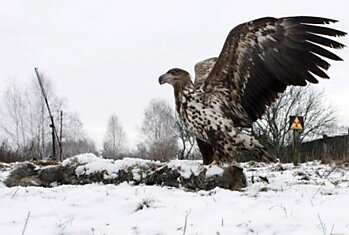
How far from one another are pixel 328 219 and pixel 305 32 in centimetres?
304

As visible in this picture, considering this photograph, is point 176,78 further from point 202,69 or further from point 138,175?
point 138,175

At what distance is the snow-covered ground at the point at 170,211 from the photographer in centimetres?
343

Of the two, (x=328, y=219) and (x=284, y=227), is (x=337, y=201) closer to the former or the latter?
(x=328, y=219)

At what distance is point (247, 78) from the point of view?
636 cm

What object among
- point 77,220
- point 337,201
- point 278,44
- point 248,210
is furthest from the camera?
point 278,44

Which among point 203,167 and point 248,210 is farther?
point 203,167

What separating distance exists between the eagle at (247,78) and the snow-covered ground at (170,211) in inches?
48.9

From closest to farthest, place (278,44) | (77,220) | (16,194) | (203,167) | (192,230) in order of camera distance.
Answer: (192,230) < (77,220) < (16,194) < (203,167) < (278,44)

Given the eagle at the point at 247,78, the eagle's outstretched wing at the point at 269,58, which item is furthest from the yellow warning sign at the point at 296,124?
the eagle's outstretched wing at the point at 269,58

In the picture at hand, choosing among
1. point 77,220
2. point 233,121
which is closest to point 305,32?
point 233,121

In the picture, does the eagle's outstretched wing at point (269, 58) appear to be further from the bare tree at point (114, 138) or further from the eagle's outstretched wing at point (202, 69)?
the bare tree at point (114, 138)

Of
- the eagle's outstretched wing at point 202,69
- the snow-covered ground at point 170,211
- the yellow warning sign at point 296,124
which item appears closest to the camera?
the snow-covered ground at point 170,211

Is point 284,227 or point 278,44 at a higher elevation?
point 278,44

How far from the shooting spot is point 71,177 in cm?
636
